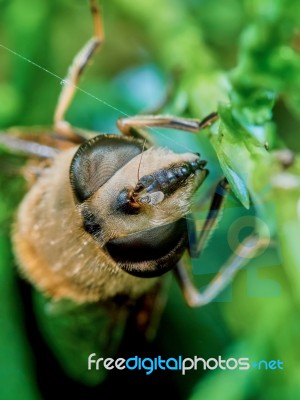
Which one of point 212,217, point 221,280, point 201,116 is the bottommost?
point 221,280

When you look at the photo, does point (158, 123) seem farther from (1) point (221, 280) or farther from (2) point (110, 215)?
(1) point (221, 280)

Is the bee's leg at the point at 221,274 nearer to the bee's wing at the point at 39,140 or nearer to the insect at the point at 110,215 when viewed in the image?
the insect at the point at 110,215

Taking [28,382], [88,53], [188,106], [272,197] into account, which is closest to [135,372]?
[28,382]

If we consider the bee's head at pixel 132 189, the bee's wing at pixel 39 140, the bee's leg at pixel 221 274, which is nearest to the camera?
→ the bee's head at pixel 132 189

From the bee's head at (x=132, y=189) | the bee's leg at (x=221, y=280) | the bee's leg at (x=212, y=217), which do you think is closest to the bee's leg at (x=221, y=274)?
the bee's leg at (x=221, y=280)

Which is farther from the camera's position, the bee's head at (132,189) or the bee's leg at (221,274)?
the bee's leg at (221,274)

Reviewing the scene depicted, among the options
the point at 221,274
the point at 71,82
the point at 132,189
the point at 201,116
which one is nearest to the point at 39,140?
the point at 71,82

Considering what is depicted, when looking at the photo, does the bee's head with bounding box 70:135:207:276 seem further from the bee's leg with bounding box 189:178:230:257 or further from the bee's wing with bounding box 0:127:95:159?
the bee's wing with bounding box 0:127:95:159

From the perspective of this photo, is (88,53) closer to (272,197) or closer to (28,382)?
(272,197)
